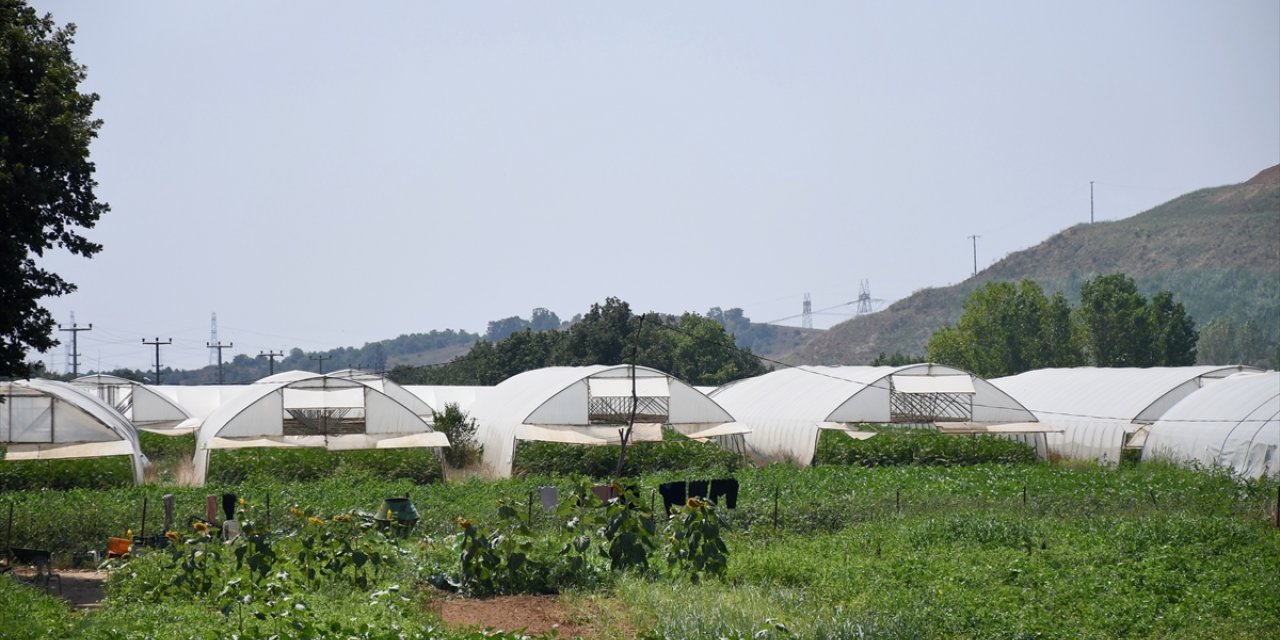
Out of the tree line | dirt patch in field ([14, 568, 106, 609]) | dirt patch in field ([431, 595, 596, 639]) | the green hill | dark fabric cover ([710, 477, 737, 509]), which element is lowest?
dirt patch in field ([14, 568, 106, 609])

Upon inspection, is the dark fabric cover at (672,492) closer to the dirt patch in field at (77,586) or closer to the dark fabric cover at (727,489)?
the dark fabric cover at (727,489)

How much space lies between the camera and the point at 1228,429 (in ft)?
85.4

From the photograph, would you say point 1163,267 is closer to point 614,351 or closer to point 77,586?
point 614,351

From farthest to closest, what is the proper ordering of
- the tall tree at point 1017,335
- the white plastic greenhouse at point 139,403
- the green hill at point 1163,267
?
the green hill at point 1163,267 → the tall tree at point 1017,335 → the white plastic greenhouse at point 139,403

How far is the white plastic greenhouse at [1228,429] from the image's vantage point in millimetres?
24781

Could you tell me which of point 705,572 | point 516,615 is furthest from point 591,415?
point 516,615

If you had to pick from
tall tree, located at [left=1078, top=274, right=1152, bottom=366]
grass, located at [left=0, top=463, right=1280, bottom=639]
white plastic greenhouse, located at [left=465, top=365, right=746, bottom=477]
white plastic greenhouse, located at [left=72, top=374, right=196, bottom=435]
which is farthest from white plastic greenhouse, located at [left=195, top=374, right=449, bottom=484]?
tall tree, located at [left=1078, top=274, right=1152, bottom=366]

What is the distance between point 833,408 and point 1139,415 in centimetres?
816

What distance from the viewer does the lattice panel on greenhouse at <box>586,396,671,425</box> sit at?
107ft

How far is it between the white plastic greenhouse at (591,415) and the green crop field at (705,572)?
10.8 m

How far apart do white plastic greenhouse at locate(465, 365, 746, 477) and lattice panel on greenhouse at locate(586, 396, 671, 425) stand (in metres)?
0.06

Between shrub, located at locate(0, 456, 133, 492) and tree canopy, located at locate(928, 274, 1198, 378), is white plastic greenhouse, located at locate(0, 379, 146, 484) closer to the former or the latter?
shrub, located at locate(0, 456, 133, 492)

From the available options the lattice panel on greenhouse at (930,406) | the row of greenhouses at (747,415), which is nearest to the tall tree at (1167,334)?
the row of greenhouses at (747,415)

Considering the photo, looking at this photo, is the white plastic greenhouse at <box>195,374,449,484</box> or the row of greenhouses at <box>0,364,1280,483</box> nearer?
the row of greenhouses at <box>0,364,1280,483</box>
